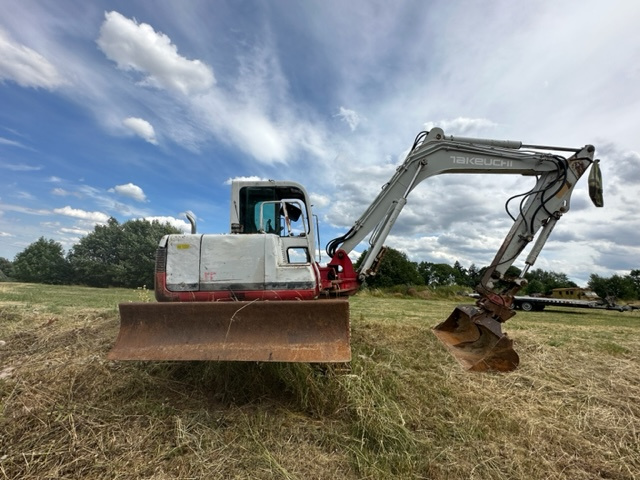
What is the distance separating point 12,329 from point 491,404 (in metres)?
8.43

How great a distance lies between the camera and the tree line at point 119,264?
1849 inches

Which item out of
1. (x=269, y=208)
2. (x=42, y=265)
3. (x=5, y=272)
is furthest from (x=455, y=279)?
(x=5, y=272)

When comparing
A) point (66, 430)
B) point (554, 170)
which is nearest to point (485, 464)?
point (66, 430)

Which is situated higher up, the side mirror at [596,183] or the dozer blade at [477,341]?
the side mirror at [596,183]

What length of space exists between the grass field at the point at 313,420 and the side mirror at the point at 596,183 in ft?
8.45

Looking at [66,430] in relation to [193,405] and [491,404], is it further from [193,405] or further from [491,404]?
[491,404]

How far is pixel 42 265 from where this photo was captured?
5431 cm

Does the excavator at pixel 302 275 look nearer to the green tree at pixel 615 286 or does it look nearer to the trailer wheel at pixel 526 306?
the trailer wheel at pixel 526 306

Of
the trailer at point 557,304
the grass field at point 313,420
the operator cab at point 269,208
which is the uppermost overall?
the operator cab at point 269,208

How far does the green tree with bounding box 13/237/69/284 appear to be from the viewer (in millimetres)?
53094

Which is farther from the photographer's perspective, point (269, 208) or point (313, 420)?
point (269, 208)

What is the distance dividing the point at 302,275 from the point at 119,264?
53076 mm

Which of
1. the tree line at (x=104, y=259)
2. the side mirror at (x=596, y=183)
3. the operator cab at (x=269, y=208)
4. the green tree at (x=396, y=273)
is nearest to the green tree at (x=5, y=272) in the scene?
the tree line at (x=104, y=259)

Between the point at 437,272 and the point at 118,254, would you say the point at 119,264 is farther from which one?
the point at 437,272
